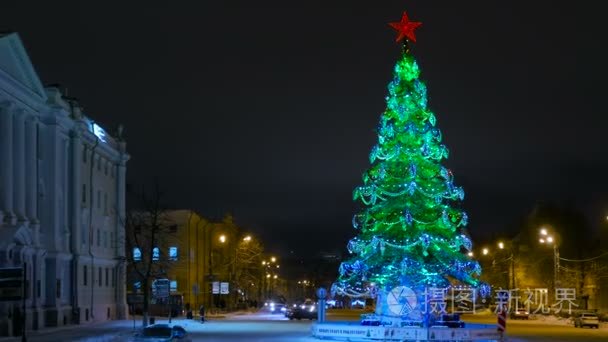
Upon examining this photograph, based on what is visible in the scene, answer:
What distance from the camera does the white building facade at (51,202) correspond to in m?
51.3

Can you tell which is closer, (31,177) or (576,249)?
(31,177)

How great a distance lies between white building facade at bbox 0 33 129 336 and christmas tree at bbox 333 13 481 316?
53.9ft

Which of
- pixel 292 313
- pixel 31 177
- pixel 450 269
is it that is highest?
pixel 31 177

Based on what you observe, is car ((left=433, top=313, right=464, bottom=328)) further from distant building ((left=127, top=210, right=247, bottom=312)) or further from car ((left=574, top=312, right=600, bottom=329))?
distant building ((left=127, top=210, right=247, bottom=312))

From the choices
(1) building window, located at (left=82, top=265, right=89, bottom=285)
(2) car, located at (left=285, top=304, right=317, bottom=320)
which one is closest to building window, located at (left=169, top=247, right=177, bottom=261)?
(2) car, located at (left=285, top=304, right=317, bottom=320)

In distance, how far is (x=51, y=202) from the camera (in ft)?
192

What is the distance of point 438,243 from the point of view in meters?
40.5

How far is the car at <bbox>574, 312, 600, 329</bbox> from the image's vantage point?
62094 mm

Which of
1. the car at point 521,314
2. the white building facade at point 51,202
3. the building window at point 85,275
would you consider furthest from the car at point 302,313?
the building window at point 85,275

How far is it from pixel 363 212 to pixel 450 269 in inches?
183

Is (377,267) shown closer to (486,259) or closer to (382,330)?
(382,330)

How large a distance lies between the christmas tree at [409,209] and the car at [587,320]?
945 inches

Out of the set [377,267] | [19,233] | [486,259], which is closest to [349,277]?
[377,267]

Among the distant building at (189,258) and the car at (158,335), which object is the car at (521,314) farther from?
the car at (158,335)
